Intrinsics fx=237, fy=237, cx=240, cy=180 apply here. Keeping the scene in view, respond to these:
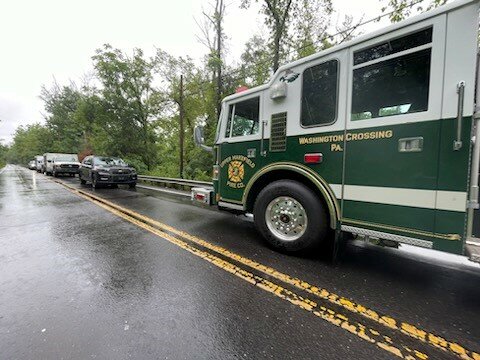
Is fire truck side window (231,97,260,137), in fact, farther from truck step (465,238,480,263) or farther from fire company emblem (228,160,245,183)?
truck step (465,238,480,263)

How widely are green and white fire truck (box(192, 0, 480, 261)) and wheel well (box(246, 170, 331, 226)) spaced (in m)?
0.02

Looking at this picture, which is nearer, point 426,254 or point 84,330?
point 84,330

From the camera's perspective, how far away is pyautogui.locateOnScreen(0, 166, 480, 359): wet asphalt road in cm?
186

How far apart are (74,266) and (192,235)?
74.6 inches

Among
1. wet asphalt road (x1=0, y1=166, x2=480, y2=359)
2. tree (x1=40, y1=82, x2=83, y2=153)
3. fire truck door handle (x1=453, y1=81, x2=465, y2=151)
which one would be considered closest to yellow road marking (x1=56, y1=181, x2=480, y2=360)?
wet asphalt road (x1=0, y1=166, x2=480, y2=359)

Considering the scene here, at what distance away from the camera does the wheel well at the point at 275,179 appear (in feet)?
11.6

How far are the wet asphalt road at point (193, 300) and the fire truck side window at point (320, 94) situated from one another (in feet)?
6.79

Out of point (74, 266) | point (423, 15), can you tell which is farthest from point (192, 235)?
point (423, 15)

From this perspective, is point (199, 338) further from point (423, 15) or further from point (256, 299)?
point (423, 15)

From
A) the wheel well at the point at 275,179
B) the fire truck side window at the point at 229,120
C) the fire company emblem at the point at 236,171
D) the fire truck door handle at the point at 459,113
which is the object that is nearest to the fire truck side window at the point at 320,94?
the wheel well at the point at 275,179

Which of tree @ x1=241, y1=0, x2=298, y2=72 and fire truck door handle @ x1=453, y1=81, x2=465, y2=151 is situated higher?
tree @ x1=241, y1=0, x2=298, y2=72

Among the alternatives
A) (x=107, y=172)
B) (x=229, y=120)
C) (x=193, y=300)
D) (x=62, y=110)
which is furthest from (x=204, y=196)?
(x=62, y=110)

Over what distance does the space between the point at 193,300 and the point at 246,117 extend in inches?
127

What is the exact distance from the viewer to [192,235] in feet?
15.0
